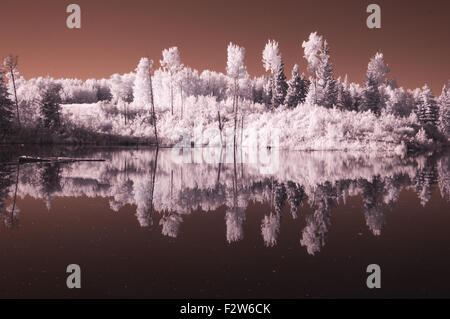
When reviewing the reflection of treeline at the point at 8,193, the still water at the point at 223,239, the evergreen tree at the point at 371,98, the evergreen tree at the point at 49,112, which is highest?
the evergreen tree at the point at 371,98

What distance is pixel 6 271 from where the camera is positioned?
7234 millimetres

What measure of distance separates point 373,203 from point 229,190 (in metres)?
5.79

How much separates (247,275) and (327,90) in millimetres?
66165

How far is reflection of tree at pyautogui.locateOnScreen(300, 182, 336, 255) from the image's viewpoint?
356 inches

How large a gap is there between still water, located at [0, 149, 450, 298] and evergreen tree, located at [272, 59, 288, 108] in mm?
58837

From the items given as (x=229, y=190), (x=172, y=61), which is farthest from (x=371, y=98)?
(x=229, y=190)

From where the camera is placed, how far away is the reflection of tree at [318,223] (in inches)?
356

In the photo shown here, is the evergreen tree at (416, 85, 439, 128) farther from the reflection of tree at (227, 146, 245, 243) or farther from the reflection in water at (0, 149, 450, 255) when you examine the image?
the reflection of tree at (227, 146, 245, 243)

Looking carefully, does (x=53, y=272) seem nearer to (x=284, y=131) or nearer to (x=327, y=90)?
(x=284, y=131)

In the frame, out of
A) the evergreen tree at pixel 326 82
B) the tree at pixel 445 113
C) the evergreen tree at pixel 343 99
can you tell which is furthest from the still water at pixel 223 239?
the tree at pixel 445 113

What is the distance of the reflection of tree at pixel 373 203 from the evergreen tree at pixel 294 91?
53.4 meters

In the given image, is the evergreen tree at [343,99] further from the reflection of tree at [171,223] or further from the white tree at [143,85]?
the reflection of tree at [171,223]
